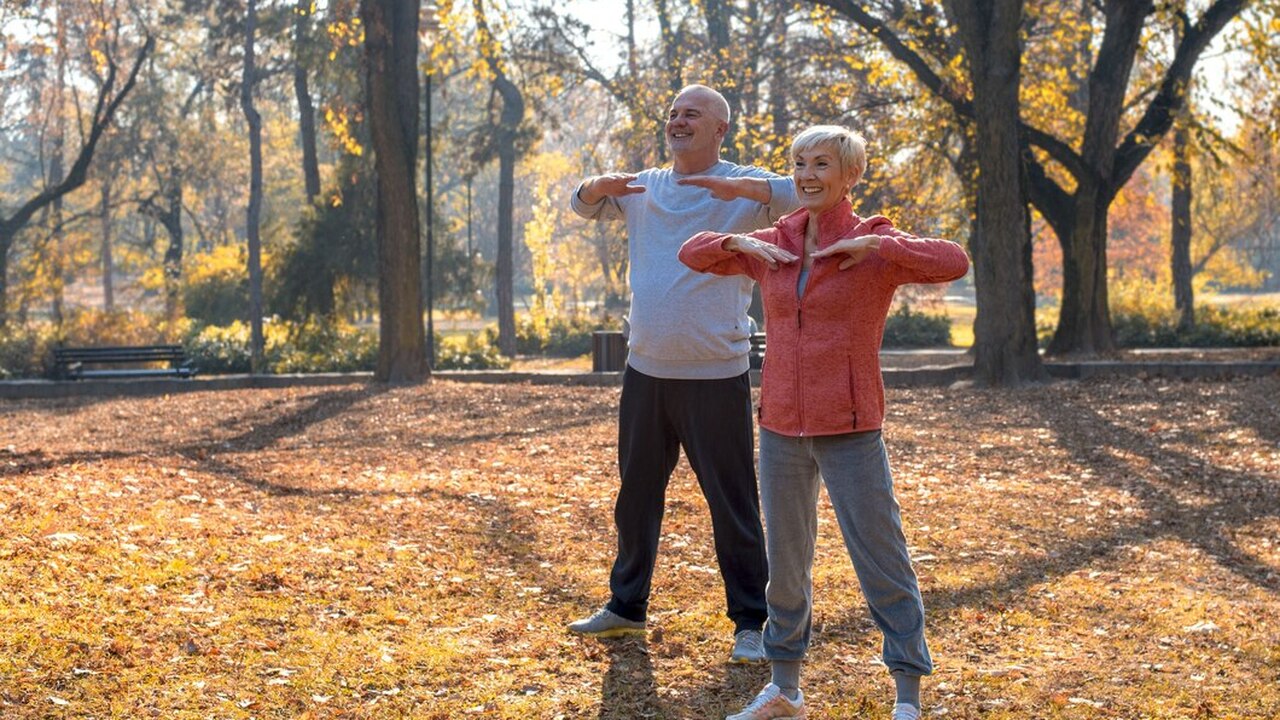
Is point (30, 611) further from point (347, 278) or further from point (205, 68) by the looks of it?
point (205, 68)

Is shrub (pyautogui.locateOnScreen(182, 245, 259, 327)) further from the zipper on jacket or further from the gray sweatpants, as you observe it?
the zipper on jacket

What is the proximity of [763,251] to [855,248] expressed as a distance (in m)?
0.31

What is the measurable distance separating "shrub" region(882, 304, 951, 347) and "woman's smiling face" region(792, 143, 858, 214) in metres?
25.8

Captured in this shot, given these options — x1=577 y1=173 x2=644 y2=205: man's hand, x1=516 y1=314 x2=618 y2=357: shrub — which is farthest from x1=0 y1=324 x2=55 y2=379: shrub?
x1=577 y1=173 x2=644 y2=205: man's hand

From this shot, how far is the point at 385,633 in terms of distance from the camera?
569cm

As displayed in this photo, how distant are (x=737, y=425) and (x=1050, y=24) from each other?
2274cm

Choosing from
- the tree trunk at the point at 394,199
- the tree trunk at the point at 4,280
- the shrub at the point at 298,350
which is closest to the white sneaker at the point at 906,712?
the tree trunk at the point at 394,199

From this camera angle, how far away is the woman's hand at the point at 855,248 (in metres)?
3.95

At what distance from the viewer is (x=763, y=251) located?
13.6 ft

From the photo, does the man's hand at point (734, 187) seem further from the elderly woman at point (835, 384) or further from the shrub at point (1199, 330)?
the shrub at point (1199, 330)

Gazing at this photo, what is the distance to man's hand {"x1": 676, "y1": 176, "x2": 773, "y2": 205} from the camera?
4676mm

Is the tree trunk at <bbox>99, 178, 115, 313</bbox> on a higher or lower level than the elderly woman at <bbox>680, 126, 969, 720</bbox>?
higher

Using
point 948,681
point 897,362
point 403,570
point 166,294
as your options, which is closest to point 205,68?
point 166,294

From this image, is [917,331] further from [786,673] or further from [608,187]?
[786,673]
